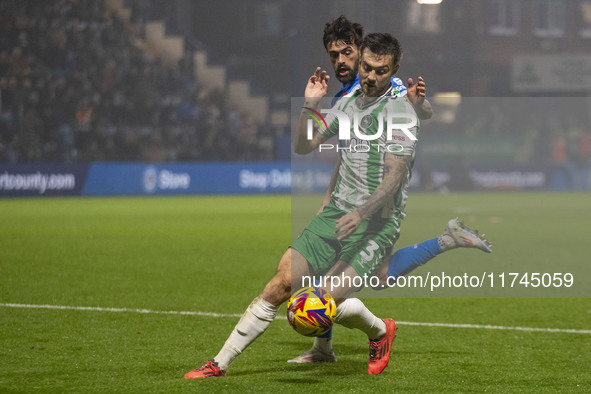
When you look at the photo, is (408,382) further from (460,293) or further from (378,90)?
(460,293)

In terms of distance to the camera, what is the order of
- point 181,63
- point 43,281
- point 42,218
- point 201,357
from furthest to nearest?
1. point 181,63
2. point 42,218
3. point 43,281
4. point 201,357

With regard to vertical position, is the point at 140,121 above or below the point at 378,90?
below

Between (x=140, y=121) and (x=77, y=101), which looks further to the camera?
(x=140, y=121)

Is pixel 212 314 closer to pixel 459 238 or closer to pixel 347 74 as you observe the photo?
pixel 459 238

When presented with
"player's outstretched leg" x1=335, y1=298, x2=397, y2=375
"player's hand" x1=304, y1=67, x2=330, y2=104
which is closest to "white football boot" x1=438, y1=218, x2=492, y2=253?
"player's outstretched leg" x1=335, y1=298, x2=397, y2=375

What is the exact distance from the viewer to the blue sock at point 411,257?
5859 mm

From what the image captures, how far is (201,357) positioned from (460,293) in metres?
4.18

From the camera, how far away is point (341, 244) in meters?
5.50

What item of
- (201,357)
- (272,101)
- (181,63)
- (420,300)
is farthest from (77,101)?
(201,357)

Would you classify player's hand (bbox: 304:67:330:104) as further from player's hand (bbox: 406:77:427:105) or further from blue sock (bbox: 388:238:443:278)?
blue sock (bbox: 388:238:443:278)

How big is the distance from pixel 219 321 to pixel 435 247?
7.54ft

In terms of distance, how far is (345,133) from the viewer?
555 centimetres

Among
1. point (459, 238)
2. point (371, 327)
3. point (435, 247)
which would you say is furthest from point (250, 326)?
point (459, 238)

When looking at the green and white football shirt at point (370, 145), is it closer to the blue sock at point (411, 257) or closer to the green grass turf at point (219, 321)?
the blue sock at point (411, 257)
